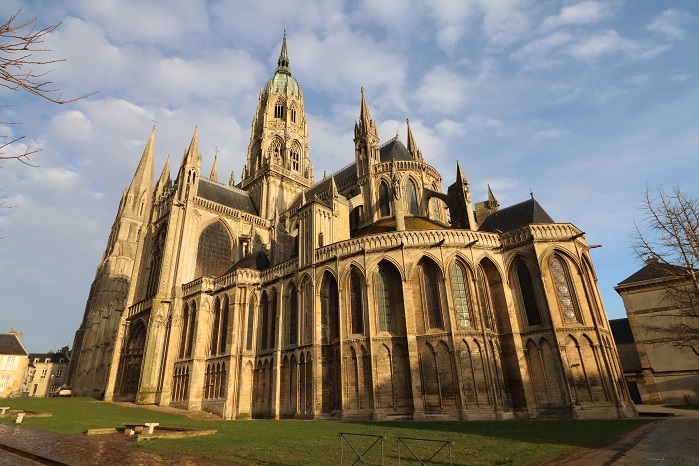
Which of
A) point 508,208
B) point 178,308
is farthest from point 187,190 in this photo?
point 508,208

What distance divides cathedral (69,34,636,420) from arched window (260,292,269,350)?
107 mm

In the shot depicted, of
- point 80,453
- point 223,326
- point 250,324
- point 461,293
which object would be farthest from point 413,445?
point 223,326

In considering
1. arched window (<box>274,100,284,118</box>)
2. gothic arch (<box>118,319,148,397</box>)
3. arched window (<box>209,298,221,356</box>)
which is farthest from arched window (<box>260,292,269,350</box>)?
arched window (<box>274,100,284,118</box>)

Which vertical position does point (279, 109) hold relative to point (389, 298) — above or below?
above

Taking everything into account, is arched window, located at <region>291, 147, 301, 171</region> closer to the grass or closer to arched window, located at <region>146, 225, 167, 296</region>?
arched window, located at <region>146, 225, 167, 296</region>

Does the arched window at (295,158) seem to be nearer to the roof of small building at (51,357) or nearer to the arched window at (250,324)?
the arched window at (250,324)

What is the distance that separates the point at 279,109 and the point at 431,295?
43107 millimetres

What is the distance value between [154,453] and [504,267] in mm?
19558

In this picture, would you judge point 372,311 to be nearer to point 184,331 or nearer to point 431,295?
point 431,295

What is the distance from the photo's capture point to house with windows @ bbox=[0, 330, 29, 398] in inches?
2134

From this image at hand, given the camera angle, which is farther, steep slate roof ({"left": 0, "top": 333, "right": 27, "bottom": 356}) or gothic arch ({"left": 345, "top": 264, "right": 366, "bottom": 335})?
steep slate roof ({"left": 0, "top": 333, "right": 27, "bottom": 356})

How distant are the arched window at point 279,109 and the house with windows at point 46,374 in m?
54.5

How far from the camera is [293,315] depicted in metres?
26.1

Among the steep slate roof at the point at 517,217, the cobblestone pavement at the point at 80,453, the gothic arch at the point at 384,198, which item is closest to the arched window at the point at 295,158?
the gothic arch at the point at 384,198
